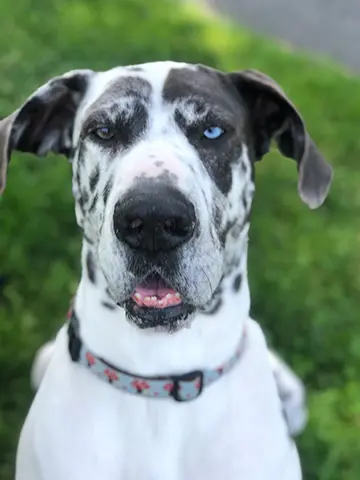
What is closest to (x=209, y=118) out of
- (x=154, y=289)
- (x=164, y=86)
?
(x=164, y=86)

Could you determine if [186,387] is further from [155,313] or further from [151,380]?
[155,313]

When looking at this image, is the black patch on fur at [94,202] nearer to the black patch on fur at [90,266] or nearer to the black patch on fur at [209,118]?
the black patch on fur at [90,266]

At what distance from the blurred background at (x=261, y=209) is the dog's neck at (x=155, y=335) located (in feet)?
3.47

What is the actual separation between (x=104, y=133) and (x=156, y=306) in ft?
1.56

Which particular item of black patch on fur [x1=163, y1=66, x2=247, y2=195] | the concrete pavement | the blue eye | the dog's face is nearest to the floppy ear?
the dog's face

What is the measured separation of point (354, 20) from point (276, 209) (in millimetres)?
2622

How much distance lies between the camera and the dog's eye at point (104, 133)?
2.27 metres

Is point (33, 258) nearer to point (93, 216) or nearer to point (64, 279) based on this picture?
point (64, 279)

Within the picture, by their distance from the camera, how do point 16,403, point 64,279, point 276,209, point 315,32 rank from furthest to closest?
1. point 315,32
2. point 276,209
3. point 64,279
4. point 16,403

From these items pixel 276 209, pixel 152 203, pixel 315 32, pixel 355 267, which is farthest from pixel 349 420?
pixel 315 32

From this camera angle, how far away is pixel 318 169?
246 centimetres

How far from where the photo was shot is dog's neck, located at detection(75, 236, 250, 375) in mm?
2330

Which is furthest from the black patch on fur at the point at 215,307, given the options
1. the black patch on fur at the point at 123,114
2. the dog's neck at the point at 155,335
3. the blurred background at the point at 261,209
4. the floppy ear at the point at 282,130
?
the blurred background at the point at 261,209

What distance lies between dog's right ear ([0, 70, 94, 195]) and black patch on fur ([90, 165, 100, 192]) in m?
0.25
